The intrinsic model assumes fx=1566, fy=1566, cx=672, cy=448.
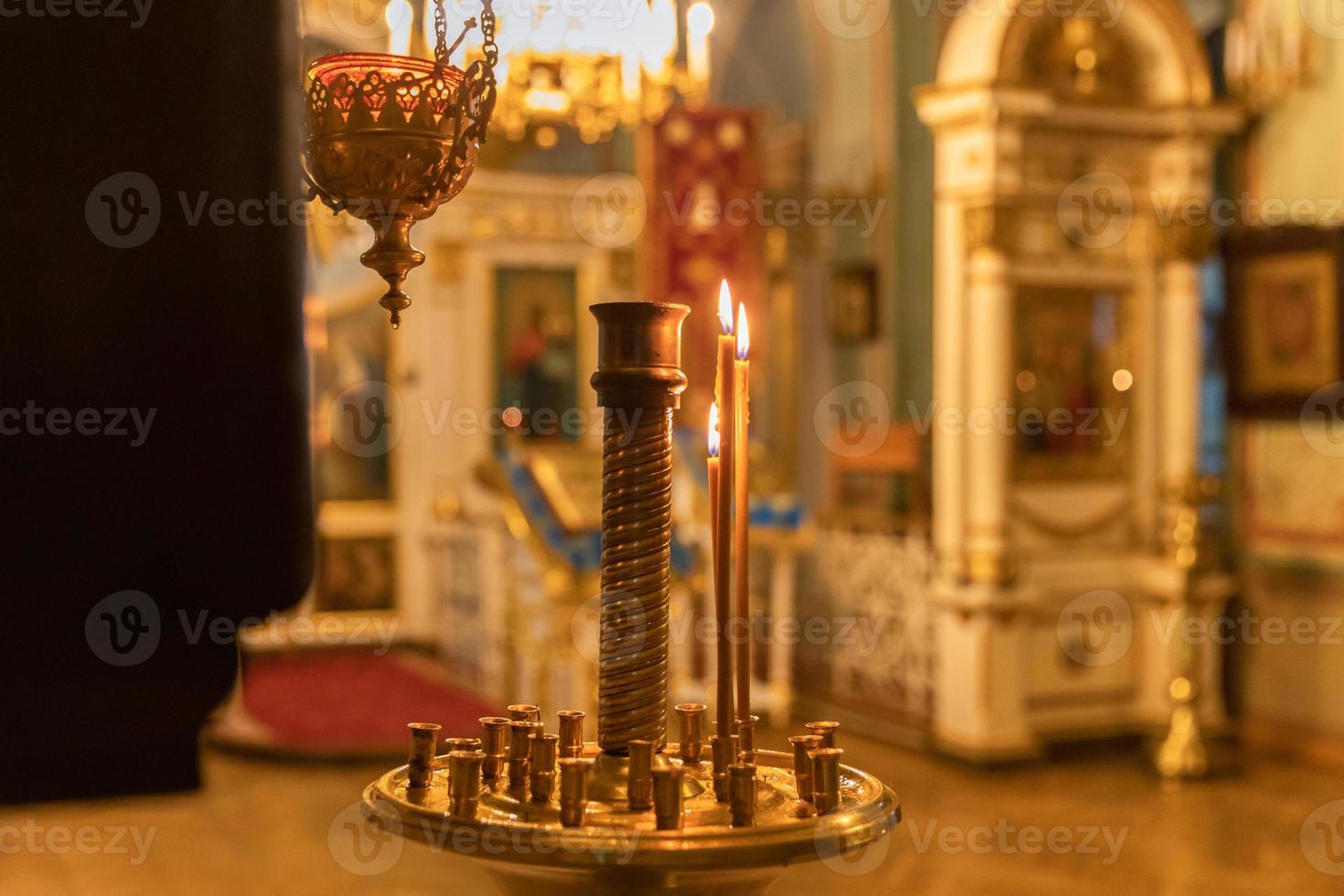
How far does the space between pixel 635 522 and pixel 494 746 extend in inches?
9.9

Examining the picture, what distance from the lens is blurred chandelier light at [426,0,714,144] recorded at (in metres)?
5.93

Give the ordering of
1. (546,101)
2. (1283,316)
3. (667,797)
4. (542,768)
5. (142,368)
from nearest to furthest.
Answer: (142,368) < (667,797) < (542,768) < (546,101) < (1283,316)

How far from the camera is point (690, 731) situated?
4.98 ft

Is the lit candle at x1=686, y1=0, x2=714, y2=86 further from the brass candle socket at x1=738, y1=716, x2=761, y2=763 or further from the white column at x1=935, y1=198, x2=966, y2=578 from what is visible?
the brass candle socket at x1=738, y1=716, x2=761, y2=763

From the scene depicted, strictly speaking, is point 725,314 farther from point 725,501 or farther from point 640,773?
point 640,773

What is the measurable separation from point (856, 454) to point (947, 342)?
139 cm

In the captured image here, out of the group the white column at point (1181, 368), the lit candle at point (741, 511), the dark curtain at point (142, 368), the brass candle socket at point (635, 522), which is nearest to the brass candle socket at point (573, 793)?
the brass candle socket at point (635, 522)

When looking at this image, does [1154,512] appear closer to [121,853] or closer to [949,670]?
[949,670]

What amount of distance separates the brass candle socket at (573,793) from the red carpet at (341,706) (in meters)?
5.22

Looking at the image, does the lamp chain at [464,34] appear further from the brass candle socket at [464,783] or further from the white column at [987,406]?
the white column at [987,406]

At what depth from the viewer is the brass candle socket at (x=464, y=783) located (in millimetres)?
1300

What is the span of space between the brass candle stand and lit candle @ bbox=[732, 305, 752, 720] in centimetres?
6

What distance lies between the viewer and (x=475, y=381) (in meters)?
9.76

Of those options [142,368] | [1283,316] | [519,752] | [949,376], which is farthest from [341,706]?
[142,368]
